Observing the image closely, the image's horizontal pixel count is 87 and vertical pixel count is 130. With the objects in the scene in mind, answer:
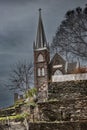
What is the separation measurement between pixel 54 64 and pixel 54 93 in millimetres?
55850

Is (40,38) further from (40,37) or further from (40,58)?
(40,58)

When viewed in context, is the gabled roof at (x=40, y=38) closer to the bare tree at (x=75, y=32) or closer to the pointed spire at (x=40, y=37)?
the pointed spire at (x=40, y=37)

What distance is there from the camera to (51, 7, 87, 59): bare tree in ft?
109

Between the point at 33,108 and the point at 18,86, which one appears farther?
the point at 18,86

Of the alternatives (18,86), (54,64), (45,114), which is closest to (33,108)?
(45,114)

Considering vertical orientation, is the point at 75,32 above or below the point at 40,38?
below

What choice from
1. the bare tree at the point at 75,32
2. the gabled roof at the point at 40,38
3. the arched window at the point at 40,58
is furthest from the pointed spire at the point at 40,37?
the bare tree at the point at 75,32

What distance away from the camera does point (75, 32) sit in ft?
109

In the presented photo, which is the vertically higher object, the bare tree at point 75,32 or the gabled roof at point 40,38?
the gabled roof at point 40,38

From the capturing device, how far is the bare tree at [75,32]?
33.2m

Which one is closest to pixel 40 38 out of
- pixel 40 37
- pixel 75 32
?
pixel 40 37

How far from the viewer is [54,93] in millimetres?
19766

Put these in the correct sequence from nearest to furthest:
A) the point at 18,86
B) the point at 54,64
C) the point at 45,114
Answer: the point at 45,114 → the point at 18,86 → the point at 54,64

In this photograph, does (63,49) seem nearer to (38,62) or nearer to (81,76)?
(81,76)
